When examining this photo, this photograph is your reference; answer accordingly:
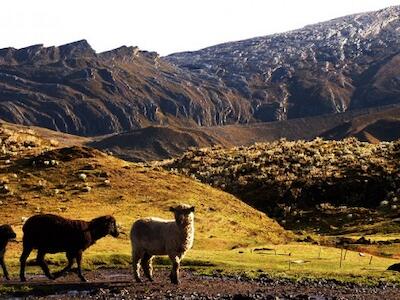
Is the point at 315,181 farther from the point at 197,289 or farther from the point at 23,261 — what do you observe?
the point at 23,261

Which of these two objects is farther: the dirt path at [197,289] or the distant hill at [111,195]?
the distant hill at [111,195]

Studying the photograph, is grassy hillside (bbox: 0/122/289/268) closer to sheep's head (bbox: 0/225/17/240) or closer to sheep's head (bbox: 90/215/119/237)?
sheep's head (bbox: 0/225/17/240)

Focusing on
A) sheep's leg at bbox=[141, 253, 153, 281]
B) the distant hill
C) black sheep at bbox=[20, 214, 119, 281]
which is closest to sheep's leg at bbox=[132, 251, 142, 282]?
sheep's leg at bbox=[141, 253, 153, 281]

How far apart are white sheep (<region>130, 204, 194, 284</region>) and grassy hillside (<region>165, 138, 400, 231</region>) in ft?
150

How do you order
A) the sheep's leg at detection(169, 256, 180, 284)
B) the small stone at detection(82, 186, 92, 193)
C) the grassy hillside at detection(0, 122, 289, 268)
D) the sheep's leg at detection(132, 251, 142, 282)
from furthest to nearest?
the small stone at detection(82, 186, 92, 193)
the grassy hillside at detection(0, 122, 289, 268)
the sheep's leg at detection(132, 251, 142, 282)
the sheep's leg at detection(169, 256, 180, 284)

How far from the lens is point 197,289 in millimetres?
28875

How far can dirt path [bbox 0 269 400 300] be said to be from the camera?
1070 inches

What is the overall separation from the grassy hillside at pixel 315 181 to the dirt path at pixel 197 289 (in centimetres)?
4068

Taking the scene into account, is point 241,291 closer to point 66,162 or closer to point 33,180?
point 33,180

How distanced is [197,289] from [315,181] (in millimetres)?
63110

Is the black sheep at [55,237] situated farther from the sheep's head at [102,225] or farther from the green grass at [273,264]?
the green grass at [273,264]

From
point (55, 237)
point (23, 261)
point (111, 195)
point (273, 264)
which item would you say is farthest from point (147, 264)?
point (111, 195)

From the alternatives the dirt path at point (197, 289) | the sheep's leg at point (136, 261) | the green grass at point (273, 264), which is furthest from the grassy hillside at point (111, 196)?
the sheep's leg at point (136, 261)

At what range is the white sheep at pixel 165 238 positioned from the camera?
28.8 m
